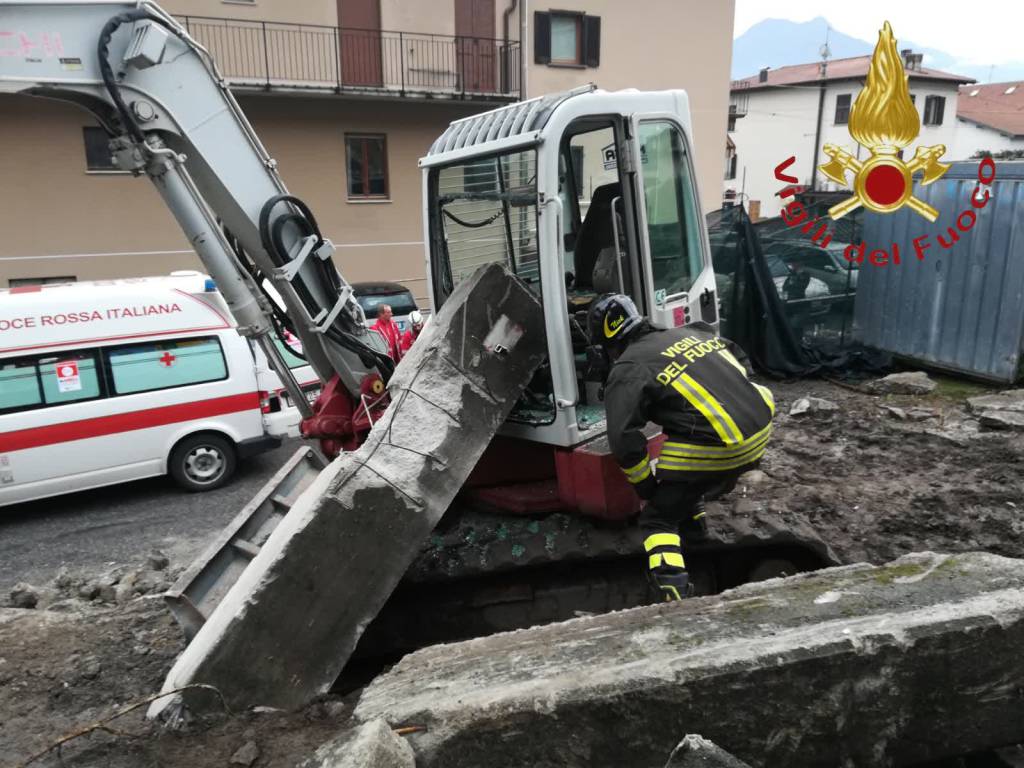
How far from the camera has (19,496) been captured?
24.4ft

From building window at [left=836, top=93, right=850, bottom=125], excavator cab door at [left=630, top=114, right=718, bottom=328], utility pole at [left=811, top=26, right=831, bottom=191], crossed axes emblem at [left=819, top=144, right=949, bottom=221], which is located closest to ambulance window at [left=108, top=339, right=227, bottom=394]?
excavator cab door at [left=630, top=114, right=718, bottom=328]

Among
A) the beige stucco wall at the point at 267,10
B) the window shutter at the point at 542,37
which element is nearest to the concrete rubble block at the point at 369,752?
the beige stucco wall at the point at 267,10

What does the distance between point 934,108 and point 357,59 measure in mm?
30767

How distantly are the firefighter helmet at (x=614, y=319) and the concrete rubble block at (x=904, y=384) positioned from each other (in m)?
6.51

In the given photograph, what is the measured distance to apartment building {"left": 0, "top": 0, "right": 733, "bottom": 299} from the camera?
1542 cm

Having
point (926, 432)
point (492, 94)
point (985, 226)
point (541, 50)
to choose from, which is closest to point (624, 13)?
point (541, 50)

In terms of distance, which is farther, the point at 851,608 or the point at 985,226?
the point at 985,226

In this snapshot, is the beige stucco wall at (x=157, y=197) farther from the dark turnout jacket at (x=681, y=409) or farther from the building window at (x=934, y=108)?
the building window at (x=934, y=108)

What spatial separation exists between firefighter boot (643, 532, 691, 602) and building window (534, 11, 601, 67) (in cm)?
1703

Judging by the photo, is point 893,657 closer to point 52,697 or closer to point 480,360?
point 480,360

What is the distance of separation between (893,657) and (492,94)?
1721cm

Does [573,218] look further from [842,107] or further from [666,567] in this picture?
[842,107]

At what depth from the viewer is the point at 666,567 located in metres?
3.76

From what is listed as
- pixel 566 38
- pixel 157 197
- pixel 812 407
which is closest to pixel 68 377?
pixel 812 407
